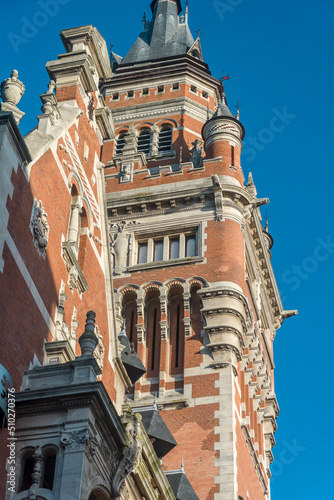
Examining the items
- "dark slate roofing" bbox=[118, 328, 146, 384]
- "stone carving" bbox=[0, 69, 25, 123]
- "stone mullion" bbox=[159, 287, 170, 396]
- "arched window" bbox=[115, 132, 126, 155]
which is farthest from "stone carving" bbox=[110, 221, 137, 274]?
"stone carving" bbox=[0, 69, 25, 123]

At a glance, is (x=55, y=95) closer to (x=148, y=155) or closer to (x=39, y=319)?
(x=39, y=319)

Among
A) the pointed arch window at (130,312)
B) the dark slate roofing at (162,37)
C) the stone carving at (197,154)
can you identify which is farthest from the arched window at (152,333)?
the dark slate roofing at (162,37)

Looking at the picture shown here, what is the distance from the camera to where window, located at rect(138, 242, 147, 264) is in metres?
41.2

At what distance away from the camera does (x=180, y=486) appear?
27.5 m

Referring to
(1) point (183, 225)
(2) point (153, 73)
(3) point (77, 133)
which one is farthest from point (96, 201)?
(2) point (153, 73)

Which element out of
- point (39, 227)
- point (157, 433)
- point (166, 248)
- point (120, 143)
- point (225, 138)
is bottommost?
point (39, 227)

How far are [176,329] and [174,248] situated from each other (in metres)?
4.01

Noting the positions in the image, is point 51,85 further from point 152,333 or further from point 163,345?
point 152,333

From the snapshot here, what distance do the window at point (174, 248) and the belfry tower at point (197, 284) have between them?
0.17 ft

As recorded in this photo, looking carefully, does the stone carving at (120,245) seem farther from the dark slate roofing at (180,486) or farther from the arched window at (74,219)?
the arched window at (74,219)

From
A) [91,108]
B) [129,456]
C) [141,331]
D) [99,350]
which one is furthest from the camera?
[141,331]

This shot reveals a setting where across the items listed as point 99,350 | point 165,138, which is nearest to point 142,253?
point 165,138

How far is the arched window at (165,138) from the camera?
161 ft

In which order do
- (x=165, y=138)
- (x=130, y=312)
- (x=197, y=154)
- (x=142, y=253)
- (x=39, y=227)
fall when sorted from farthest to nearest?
(x=165, y=138) < (x=197, y=154) < (x=142, y=253) < (x=130, y=312) < (x=39, y=227)
